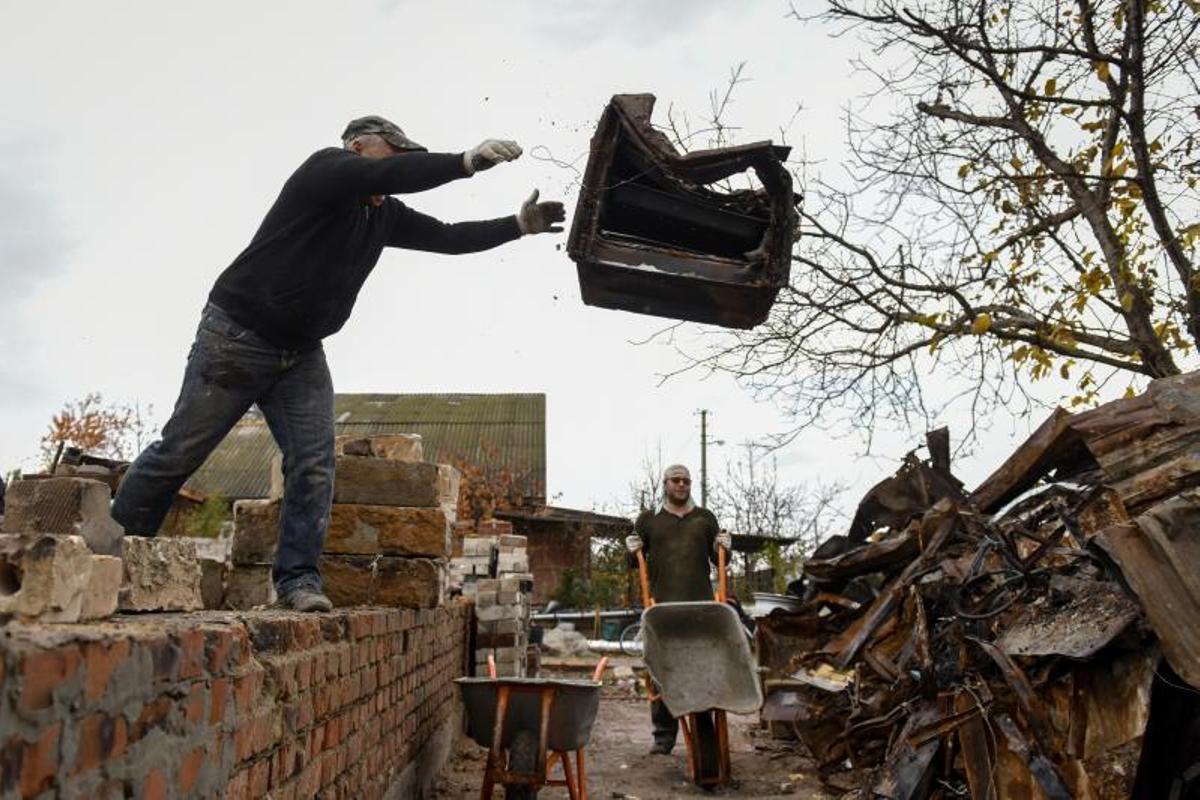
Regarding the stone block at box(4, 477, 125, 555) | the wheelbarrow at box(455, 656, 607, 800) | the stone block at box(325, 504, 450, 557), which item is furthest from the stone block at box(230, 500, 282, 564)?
the stone block at box(4, 477, 125, 555)

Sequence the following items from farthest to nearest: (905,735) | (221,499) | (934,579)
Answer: (221,499) → (934,579) → (905,735)

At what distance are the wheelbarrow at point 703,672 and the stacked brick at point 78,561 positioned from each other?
13.1 ft

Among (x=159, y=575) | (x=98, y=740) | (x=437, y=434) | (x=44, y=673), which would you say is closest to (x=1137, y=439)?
(x=159, y=575)

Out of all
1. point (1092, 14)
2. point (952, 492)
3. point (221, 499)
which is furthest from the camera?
point (221, 499)

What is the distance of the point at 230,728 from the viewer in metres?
2.00

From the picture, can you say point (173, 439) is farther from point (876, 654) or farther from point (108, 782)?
point (876, 654)

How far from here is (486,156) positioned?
3.03 m

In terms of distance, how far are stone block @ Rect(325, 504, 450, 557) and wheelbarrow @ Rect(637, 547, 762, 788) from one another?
240cm

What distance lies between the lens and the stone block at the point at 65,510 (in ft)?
6.49

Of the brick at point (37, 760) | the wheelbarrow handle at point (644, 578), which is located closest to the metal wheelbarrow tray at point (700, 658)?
the wheelbarrow handle at point (644, 578)

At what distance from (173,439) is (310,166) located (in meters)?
0.91

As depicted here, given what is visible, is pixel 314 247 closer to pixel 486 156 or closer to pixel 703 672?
pixel 486 156

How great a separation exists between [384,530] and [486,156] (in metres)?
1.65

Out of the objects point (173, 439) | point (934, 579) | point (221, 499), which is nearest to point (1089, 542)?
point (934, 579)
